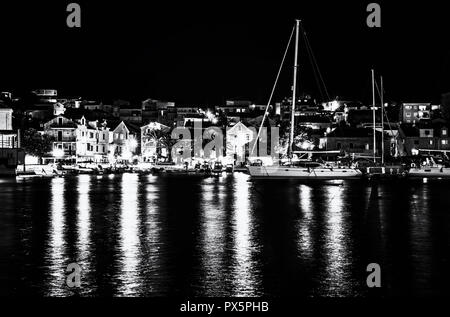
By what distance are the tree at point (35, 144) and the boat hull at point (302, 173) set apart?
39550mm

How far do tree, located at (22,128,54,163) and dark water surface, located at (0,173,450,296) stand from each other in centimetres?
5382

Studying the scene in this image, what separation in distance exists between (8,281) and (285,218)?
15633 mm

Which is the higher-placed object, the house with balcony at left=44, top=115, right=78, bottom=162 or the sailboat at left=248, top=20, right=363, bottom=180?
the house with balcony at left=44, top=115, right=78, bottom=162

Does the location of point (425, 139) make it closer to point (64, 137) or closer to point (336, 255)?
point (64, 137)

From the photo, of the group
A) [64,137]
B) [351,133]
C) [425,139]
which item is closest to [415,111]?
[425,139]

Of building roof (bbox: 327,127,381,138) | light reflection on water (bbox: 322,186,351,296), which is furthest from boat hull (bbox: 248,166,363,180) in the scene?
building roof (bbox: 327,127,381,138)

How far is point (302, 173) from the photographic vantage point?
57719mm

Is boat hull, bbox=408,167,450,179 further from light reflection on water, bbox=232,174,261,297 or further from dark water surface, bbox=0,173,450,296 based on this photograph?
light reflection on water, bbox=232,174,261,297

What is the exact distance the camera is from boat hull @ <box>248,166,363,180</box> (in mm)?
57906
